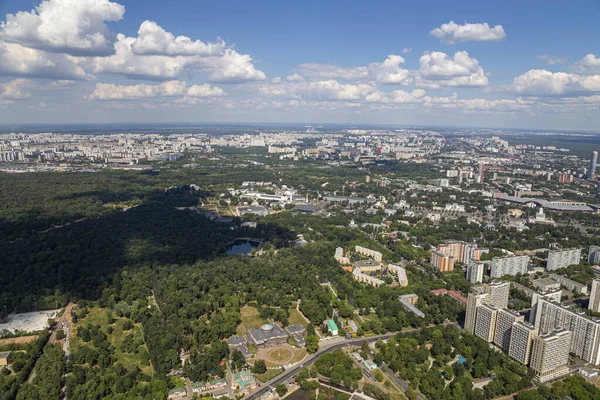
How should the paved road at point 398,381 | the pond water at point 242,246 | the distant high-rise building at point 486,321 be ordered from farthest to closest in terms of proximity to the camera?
the pond water at point 242,246 → the distant high-rise building at point 486,321 → the paved road at point 398,381

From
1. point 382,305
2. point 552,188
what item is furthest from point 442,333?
point 552,188

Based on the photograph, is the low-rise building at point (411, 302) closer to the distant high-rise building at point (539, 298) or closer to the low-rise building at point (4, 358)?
the distant high-rise building at point (539, 298)

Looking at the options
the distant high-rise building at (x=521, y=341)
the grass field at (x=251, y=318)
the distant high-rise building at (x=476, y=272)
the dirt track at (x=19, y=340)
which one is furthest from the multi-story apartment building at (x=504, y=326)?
the dirt track at (x=19, y=340)

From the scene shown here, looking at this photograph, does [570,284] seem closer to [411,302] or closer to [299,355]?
[411,302]

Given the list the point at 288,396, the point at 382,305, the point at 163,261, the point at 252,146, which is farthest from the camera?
the point at 252,146

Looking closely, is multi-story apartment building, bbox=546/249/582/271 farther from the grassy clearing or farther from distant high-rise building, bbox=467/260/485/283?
the grassy clearing

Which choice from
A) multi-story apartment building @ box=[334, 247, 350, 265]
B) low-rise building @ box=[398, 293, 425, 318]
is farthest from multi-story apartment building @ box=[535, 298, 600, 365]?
multi-story apartment building @ box=[334, 247, 350, 265]

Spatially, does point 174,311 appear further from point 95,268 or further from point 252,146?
point 252,146
